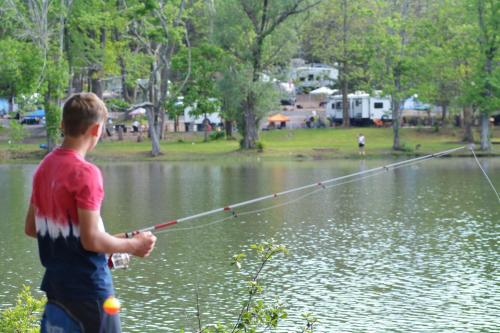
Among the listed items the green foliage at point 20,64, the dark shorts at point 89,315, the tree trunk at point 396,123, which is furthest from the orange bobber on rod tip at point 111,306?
the tree trunk at point 396,123

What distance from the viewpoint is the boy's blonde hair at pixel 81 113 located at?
16.9 ft

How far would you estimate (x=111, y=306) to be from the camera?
517 centimetres

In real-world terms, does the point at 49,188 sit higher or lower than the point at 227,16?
lower

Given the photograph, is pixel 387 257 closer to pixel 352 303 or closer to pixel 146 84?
pixel 352 303

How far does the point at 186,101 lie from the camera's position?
60781 mm

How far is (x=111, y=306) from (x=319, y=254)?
16.3 m

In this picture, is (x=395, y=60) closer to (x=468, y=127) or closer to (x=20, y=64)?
(x=468, y=127)

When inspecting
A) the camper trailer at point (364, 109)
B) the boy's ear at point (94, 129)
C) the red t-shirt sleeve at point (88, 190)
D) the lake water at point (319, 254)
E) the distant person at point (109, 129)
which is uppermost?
the boy's ear at point (94, 129)

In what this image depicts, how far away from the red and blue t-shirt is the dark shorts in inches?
1.4

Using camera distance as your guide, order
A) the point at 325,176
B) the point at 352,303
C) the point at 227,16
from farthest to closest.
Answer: the point at 227,16
the point at 325,176
the point at 352,303

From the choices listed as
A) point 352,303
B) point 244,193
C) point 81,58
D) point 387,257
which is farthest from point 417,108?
point 352,303

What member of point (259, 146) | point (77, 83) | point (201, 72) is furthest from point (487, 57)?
point (77, 83)

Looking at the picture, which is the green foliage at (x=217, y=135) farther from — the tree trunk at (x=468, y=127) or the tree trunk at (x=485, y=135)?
the tree trunk at (x=485, y=135)

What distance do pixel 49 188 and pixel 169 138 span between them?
2625 inches
